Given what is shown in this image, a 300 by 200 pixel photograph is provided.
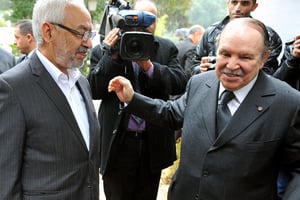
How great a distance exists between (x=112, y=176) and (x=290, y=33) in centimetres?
212

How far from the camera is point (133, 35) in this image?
98.9 inches

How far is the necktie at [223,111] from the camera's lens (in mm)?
1864

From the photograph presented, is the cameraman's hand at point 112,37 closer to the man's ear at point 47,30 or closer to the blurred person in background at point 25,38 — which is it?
the man's ear at point 47,30

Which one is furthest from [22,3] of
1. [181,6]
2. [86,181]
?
[86,181]

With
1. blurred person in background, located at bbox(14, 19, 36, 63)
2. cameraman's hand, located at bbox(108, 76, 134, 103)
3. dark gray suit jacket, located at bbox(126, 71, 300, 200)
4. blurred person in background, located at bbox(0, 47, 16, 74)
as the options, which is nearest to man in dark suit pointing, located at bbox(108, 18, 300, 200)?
dark gray suit jacket, located at bbox(126, 71, 300, 200)

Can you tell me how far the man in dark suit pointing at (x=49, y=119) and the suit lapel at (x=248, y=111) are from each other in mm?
651

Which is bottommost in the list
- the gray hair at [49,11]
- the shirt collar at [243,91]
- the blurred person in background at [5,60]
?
the blurred person in background at [5,60]

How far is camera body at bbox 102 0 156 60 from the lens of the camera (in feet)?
8.22

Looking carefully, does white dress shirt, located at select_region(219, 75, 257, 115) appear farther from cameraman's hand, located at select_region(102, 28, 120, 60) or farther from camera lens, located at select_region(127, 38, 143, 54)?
cameraman's hand, located at select_region(102, 28, 120, 60)

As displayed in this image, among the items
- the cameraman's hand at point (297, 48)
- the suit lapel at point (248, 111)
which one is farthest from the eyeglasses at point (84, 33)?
the cameraman's hand at point (297, 48)

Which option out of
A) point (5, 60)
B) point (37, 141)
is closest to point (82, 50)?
point (37, 141)

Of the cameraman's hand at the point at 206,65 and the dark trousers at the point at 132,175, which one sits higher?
the cameraman's hand at the point at 206,65

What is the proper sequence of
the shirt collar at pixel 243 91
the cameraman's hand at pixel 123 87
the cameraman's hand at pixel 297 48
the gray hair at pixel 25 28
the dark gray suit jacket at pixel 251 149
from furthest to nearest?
Result: the gray hair at pixel 25 28
the cameraman's hand at pixel 297 48
the cameraman's hand at pixel 123 87
the shirt collar at pixel 243 91
the dark gray suit jacket at pixel 251 149

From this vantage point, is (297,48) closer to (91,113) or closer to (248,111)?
(248,111)
